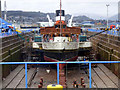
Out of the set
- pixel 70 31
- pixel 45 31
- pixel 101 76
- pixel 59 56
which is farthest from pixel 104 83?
pixel 45 31

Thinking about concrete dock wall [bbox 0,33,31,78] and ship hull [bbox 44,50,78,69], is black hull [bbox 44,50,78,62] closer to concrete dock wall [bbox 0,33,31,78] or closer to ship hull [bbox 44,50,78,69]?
ship hull [bbox 44,50,78,69]

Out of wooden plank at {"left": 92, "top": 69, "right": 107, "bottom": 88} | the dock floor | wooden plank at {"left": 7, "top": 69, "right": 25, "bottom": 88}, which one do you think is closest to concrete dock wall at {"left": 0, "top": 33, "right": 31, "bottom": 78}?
the dock floor

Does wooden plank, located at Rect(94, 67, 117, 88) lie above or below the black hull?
below

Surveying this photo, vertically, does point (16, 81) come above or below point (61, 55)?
below

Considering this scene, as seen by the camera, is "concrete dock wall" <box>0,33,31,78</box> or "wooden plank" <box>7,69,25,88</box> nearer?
"wooden plank" <box>7,69,25,88</box>

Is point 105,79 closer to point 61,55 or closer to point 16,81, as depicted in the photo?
point 61,55

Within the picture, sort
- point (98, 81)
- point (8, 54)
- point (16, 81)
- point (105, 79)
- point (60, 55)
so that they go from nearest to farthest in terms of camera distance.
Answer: point (16, 81)
point (98, 81)
point (105, 79)
point (8, 54)
point (60, 55)

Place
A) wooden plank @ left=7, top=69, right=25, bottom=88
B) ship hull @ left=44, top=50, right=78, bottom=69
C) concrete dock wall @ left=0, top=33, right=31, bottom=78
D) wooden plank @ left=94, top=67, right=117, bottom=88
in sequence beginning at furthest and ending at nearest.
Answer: ship hull @ left=44, top=50, right=78, bottom=69 < concrete dock wall @ left=0, top=33, right=31, bottom=78 < wooden plank @ left=94, top=67, right=117, bottom=88 < wooden plank @ left=7, top=69, right=25, bottom=88

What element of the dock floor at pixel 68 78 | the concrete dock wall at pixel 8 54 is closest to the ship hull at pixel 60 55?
the dock floor at pixel 68 78

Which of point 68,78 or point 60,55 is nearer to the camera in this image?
point 68,78

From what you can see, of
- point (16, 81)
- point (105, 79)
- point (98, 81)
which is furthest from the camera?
point (105, 79)

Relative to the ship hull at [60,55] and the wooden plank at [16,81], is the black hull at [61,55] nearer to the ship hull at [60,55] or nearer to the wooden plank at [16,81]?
the ship hull at [60,55]

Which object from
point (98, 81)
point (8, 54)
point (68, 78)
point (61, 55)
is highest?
point (8, 54)

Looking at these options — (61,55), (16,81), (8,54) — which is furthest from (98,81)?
(8,54)
